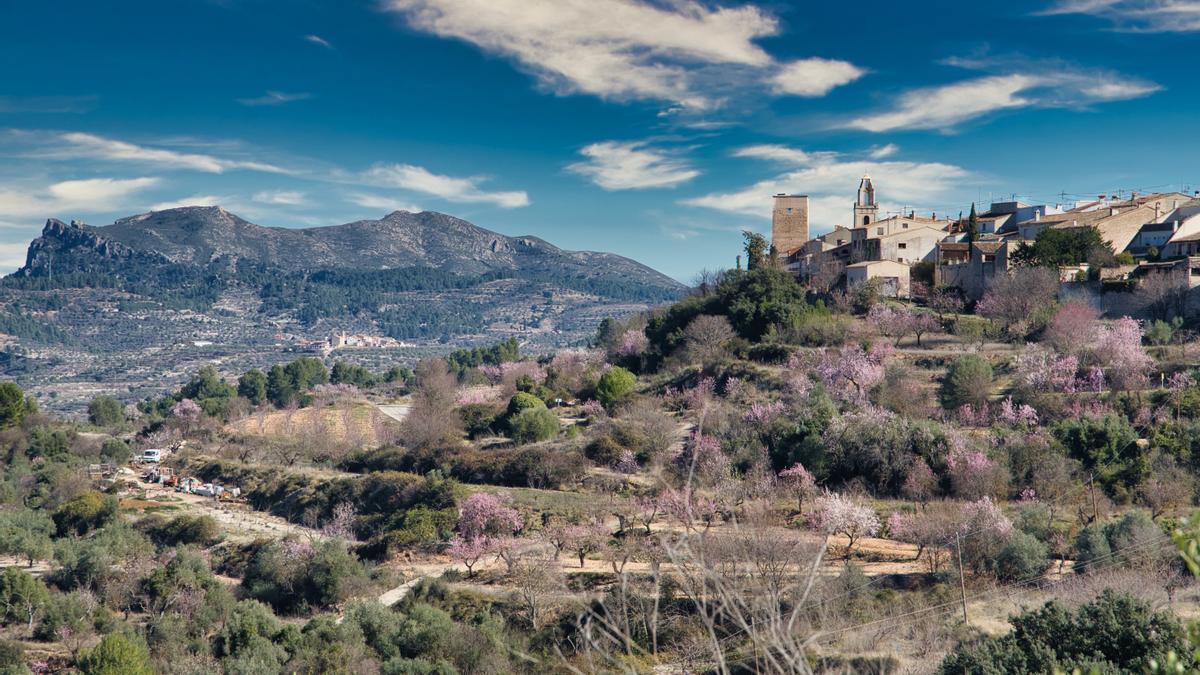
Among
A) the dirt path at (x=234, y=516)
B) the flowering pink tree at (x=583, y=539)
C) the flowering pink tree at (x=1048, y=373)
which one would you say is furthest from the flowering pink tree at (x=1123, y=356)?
the dirt path at (x=234, y=516)

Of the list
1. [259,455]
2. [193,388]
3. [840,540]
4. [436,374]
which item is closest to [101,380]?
[193,388]

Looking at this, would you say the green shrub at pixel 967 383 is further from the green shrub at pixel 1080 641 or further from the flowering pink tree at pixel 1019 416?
the green shrub at pixel 1080 641

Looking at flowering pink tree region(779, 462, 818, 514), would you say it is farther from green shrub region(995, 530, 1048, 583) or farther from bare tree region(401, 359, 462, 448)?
bare tree region(401, 359, 462, 448)

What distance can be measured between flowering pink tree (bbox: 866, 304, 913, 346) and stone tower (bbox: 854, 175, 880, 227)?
15.4 m

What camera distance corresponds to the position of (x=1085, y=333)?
34406 millimetres

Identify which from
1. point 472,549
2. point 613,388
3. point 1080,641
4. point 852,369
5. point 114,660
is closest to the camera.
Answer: point 1080,641

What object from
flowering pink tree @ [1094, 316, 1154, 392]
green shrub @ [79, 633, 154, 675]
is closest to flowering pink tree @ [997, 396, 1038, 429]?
flowering pink tree @ [1094, 316, 1154, 392]

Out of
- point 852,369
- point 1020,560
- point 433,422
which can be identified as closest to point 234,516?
point 433,422

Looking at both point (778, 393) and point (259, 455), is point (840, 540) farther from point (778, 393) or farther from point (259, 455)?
point (259, 455)

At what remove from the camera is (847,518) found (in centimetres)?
2342

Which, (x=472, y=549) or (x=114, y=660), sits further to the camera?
(x=472, y=549)

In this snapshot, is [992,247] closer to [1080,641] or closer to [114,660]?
[1080,641]

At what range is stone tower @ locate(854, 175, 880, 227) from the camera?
5550cm

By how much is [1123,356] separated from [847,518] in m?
15.1
